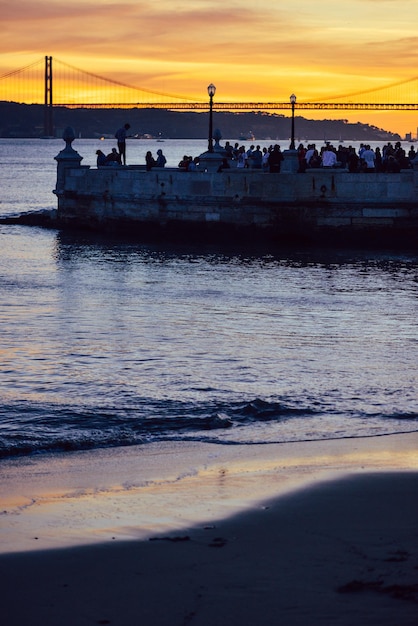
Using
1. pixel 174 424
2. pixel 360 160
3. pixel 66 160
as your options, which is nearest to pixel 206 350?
pixel 174 424

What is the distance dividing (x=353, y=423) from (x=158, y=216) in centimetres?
2018

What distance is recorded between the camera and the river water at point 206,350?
356 inches

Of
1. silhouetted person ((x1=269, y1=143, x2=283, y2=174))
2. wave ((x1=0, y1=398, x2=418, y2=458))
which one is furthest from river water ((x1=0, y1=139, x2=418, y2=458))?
silhouetted person ((x1=269, y1=143, x2=283, y2=174))

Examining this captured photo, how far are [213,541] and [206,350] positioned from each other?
7457 millimetres

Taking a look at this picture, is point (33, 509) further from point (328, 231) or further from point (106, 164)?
point (106, 164)

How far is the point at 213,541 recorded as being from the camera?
18.0ft

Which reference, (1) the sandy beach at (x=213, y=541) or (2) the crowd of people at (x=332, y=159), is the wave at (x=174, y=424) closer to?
(1) the sandy beach at (x=213, y=541)

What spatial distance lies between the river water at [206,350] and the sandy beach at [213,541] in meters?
1.12

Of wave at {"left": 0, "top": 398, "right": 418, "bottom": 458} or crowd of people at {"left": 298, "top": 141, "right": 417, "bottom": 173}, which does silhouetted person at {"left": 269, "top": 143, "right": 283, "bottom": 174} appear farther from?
wave at {"left": 0, "top": 398, "right": 418, "bottom": 458}

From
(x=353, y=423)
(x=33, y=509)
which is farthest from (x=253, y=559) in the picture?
(x=353, y=423)

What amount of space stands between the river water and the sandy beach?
1.12 m

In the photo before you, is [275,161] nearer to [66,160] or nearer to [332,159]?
[332,159]

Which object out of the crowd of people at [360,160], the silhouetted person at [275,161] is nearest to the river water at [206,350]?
the crowd of people at [360,160]

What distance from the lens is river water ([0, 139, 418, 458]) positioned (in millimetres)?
9055
